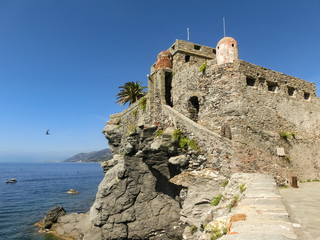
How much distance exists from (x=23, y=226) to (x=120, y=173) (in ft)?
52.2

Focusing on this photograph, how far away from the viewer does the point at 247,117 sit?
40.0ft

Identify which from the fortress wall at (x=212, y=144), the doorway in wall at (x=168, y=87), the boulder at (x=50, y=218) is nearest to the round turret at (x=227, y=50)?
the doorway in wall at (x=168, y=87)

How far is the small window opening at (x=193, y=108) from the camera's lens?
52.6ft

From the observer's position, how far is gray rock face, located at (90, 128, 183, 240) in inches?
678

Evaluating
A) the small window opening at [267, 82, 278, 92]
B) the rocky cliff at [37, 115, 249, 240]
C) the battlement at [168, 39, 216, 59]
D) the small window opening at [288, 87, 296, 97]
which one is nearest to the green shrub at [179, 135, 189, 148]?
the rocky cliff at [37, 115, 249, 240]

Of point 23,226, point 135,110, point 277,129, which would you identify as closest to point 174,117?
point 277,129

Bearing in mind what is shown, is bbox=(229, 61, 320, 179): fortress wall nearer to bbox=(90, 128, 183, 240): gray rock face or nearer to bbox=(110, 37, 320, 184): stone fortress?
bbox=(110, 37, 320, 184): stone fortress

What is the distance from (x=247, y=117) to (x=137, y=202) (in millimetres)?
11650

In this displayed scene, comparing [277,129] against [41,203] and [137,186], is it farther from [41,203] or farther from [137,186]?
[41,203]

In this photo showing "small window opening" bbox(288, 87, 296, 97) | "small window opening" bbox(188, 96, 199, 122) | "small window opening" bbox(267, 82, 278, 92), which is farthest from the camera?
"small window opening" bbox(188, 96, 199, 122)

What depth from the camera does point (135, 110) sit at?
73.9ft

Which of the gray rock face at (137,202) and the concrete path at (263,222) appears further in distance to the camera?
the gray rock face at (137,202)

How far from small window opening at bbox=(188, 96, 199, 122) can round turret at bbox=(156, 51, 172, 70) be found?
4748 mm

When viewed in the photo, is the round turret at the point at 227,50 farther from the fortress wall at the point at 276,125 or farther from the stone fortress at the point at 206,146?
the fortress wall at the point at 276,125
